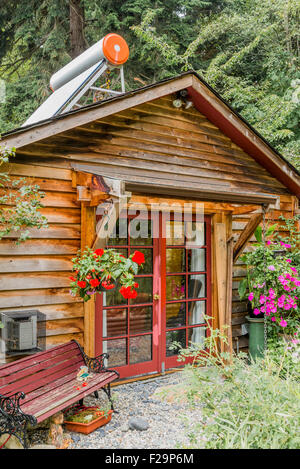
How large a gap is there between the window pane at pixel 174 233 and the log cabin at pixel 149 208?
0.01 m

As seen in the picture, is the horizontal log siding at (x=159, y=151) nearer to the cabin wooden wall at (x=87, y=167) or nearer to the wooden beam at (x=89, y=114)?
the cabin wooden wall at (x=87, y=167)

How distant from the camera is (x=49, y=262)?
12.6 feet

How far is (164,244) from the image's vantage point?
4848mm

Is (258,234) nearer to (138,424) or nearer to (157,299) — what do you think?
(157,299)

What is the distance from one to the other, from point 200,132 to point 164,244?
5.34ft

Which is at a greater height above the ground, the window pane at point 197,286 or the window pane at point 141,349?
the window pane at point 197,286

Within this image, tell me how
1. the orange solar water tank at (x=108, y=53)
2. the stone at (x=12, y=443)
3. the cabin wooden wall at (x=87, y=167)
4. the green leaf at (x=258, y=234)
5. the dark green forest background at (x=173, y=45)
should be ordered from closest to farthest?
the stone at (x=12, y=443)
the cabin wooden wall at (x=87, y=167)
the green leaf at (x=258, y=234)
the orange solar water tank at (x=108, y=53)
the dark green forest background at (x=173, y=45)

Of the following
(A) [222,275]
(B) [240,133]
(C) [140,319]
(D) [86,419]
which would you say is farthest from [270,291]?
(D) [86,419]

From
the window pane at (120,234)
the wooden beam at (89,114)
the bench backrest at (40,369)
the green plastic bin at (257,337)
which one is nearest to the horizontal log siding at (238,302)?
the green plastic bin at (257,337)

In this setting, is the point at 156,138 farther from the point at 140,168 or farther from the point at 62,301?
the point at 62,301

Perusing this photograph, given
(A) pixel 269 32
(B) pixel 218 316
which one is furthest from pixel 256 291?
(A) pixel 269 32

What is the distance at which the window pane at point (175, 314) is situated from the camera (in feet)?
16.1

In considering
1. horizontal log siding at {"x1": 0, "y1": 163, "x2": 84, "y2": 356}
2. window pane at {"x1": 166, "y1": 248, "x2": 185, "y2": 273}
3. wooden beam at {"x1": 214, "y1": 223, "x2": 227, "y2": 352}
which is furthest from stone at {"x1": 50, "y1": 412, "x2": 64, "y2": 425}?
wooden beam at {"x1": 214, "y1": 223, "x2": 227, "y2": 352}

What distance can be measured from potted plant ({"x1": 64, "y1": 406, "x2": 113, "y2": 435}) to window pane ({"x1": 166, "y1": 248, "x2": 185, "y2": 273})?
1994 millimetres
